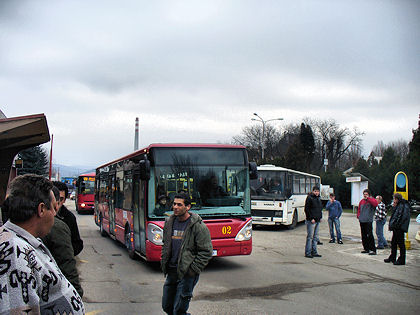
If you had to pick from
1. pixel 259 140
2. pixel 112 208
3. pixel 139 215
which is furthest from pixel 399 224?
pixel 259 140

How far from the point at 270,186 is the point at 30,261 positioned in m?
18.9

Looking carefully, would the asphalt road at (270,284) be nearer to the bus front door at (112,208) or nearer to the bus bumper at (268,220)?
the bus front door at (112,208)

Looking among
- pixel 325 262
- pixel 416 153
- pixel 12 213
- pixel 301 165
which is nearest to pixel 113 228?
pixel 325 262

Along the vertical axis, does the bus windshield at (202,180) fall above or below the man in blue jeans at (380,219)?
above

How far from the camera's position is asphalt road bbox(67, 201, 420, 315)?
663 cm

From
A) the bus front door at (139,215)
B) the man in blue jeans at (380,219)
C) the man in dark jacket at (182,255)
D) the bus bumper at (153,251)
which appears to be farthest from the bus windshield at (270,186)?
the man in dark jacket at (182,255)

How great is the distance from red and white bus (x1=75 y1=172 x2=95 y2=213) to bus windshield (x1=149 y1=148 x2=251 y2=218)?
2432cm

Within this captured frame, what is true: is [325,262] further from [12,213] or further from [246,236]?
[12,213]

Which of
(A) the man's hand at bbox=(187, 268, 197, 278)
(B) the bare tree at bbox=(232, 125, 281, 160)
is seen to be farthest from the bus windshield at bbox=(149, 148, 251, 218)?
(B) the bare tree at bbox=(232, 125, 281, 160)

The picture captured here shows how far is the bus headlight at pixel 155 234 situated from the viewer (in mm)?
9117

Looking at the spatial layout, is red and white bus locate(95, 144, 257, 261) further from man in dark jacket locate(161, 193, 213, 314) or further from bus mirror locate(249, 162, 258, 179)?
man in dark jacket locate(161, 193, 213, 314)

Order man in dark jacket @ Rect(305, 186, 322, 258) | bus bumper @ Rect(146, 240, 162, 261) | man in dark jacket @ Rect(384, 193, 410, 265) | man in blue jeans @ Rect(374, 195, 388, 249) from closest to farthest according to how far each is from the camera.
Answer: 1. bus bumper @ Rect(146, 240, 162, 261)
2. man in dark jacket @ Rect(384, 193, 410, 265)
3. man in dark jacket @ Rect(305, 186, 322, 258)
4. man in blue jeans @ Rect(374, 195, 388, 249)

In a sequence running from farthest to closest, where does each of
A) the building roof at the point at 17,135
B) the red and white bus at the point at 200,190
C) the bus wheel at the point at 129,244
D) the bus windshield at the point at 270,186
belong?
1. the bus windshield at the point at 270,186
2. the bus wheel at the point at 129,244
3. the red and white bus at the point at 200,190
4. the building roof at the point at 17,135

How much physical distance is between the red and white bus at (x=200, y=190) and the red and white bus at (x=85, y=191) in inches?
915
